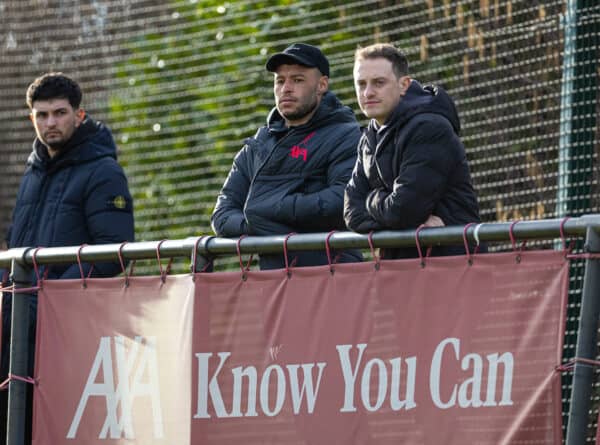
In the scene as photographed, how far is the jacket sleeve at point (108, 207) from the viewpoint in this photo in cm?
633

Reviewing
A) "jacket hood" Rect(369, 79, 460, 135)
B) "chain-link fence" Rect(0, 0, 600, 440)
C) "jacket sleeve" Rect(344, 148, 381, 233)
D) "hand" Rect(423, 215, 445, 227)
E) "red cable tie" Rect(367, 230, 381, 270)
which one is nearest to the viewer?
"red cable tie" Rect(367, 230, 381, 270)

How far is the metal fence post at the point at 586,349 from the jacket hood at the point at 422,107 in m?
0.93

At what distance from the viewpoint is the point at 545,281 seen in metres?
4.41

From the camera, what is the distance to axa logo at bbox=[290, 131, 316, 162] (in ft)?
18.7

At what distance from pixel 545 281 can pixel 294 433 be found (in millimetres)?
1075

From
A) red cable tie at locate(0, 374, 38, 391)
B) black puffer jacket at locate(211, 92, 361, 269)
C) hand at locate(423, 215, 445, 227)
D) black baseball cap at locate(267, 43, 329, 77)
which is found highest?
black baseball cap at locate(267, 43, 329, 77)

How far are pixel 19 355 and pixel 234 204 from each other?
42.3 inches

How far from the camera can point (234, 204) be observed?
19.3 ft

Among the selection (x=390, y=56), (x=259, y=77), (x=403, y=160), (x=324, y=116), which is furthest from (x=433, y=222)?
(x=259, y=77)

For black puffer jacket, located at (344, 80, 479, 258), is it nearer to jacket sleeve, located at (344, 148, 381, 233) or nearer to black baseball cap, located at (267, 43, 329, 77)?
jacket sleeve, located at (344, 148, 381, 233)

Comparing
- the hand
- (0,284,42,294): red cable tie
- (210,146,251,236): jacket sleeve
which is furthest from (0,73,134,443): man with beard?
the hand

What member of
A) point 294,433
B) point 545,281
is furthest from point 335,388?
point 545,281

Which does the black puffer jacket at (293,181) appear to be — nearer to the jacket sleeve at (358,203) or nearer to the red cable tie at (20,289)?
the jacket sleeve at (358,203)

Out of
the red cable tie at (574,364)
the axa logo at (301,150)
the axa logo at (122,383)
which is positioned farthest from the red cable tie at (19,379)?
the red cable tie at (574,364)
